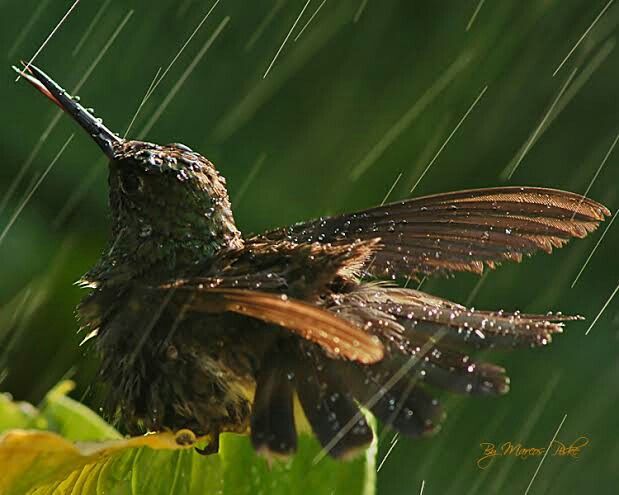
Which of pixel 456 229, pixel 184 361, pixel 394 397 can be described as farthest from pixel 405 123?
pixel 394 397

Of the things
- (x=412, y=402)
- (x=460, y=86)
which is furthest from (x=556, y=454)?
(x=412, y=402)

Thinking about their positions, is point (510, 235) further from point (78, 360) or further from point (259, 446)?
point (78, 360)

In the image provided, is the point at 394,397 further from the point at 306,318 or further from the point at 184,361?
the point at 184,361

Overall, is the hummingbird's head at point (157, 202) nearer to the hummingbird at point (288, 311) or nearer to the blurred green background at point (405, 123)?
the hummingbird at point (288, 311)

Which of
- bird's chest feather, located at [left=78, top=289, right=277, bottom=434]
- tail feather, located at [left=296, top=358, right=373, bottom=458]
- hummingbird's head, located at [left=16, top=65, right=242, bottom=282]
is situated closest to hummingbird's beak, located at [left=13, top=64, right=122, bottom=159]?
hummingbird's head, located at [left=16, top=65, right=242, bottom=282]

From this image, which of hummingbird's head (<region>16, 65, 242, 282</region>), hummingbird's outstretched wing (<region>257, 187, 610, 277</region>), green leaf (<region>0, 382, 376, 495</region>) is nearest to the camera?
green leaf (<region>0, 382, 376, 495</region>)

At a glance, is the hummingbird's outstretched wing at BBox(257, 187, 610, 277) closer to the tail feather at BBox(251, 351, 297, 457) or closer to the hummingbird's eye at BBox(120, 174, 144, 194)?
the hummingbird's eye at BBox(120, 174, 144, 194)
